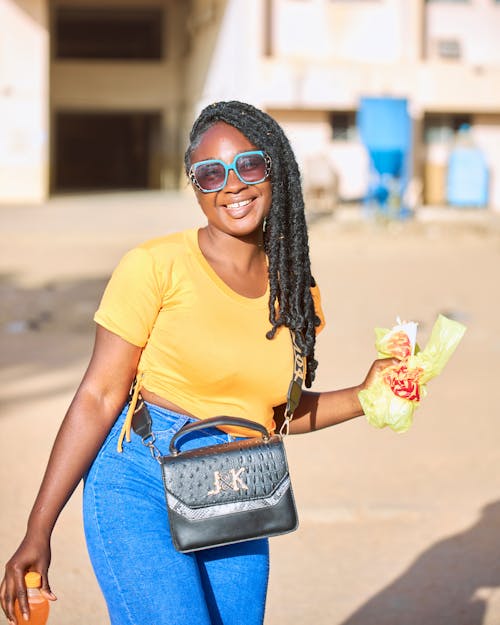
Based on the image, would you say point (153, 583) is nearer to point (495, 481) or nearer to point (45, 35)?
point (495, 481)

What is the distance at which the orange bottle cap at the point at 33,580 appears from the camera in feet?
7.41

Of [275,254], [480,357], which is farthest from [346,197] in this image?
[275,254]

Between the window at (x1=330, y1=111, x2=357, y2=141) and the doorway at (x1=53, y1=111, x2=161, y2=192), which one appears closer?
the window at (x1=330, y1=111, x2=357, y2=141)

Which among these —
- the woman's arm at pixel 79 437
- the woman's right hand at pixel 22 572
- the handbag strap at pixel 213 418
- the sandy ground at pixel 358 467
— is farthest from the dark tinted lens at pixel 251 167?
the sandy ground at pixel 358 467

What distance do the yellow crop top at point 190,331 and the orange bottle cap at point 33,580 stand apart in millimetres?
472

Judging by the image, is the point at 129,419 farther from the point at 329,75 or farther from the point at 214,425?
the point at 329,75

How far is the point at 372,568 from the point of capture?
15.5ft

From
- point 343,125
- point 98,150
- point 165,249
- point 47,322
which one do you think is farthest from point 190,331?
point 98,150

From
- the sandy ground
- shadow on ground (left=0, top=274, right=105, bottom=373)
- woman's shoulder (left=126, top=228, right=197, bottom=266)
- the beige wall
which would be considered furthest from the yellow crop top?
the beige wall

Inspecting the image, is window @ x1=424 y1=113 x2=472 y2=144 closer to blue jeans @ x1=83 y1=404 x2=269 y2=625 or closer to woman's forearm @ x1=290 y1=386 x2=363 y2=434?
woman's forearm @ x1=290 y1=386 x2=363 y2=434

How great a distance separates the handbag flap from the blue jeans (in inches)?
2.9

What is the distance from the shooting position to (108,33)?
34.6 m

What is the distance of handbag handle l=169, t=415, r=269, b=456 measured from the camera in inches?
91.9

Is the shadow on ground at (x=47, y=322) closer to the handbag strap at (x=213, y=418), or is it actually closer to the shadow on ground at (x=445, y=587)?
Answer: the shadow on ground at (x=445, y=587)
